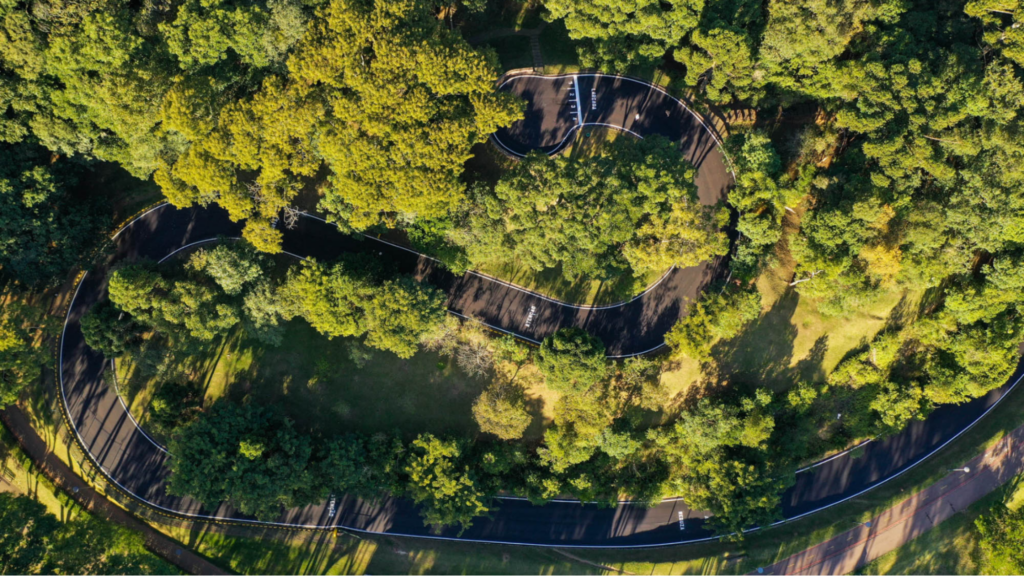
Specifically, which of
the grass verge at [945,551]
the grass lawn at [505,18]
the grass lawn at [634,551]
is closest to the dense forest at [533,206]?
the grass lawn at [505,18]

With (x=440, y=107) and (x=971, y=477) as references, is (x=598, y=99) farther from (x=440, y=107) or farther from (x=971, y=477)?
(x=971, y=477)

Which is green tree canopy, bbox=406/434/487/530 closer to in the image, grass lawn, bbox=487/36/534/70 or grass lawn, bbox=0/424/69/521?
grass lawn, bbox=0/424/69/521

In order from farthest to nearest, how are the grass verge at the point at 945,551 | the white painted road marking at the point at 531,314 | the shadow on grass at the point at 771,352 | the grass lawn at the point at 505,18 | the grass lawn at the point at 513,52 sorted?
the grass verge at the point at 945,551
the shadow on grass at the point at 771,352
the white painted road marking at the point at 531,314
the grass lawn at the point at 513,52
the grass lawn at the point at 505,18

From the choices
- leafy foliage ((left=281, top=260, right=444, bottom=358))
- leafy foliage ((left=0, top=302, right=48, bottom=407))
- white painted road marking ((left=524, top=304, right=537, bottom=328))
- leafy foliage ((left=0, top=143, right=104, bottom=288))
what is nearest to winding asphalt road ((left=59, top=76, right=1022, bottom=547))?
white painted road marking ((left=524, top=304, right=537, bottom=328))

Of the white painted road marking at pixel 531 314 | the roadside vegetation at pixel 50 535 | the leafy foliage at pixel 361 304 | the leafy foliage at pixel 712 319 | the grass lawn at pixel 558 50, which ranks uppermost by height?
the grass lawn at pixel 558 50

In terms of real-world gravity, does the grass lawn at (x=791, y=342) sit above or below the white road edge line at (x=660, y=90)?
below

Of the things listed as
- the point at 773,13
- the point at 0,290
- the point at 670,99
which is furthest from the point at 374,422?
the point at 773,13

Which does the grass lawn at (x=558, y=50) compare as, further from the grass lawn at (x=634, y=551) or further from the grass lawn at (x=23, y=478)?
the grass lawn at (x=23, y=478)
